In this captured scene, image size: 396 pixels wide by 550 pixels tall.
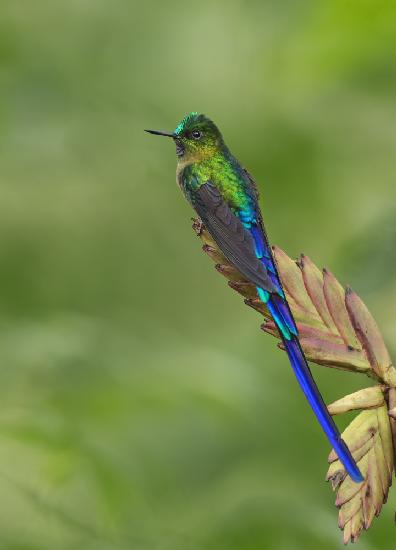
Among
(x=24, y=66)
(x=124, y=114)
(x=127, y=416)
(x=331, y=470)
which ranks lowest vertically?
(x=331, y=470)

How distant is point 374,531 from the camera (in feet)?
2.45

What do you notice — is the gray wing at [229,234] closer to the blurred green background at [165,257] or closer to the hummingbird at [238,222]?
the hummingbird at [238,222]

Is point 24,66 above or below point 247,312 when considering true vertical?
above

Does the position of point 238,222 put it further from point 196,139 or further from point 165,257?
point 165,257

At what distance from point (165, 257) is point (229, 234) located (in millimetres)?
604

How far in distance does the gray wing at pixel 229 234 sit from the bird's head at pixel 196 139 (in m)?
0.03

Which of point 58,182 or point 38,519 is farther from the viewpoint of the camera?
point 58,182

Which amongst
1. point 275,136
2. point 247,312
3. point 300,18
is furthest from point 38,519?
point 300,18

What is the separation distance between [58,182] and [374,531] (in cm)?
62

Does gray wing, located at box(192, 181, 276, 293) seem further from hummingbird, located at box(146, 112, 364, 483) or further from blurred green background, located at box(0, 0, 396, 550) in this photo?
blurred green background, located at box(0, 0, 396, 550)

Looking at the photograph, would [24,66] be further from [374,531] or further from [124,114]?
[374,531]

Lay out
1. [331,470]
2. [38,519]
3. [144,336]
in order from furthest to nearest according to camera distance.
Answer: [144,336] → [38,519] → [331,470]

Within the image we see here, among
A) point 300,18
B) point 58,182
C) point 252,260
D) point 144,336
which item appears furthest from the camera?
point 300,18

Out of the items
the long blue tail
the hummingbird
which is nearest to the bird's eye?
the hummingbird
